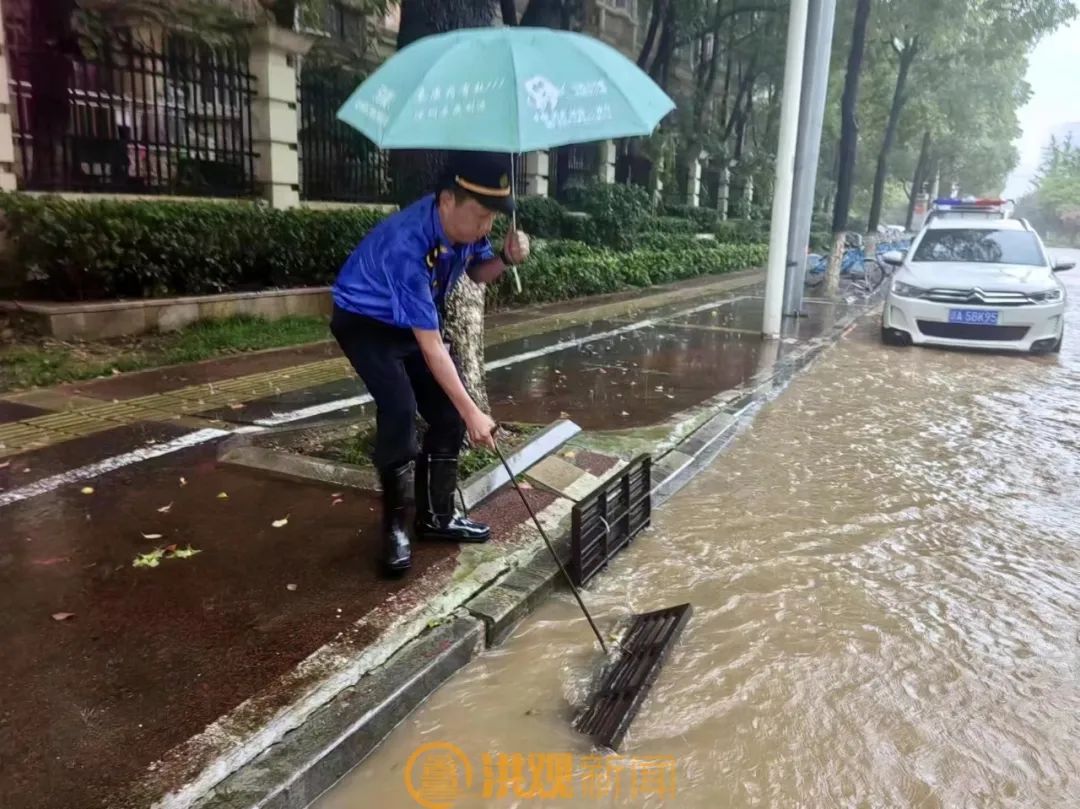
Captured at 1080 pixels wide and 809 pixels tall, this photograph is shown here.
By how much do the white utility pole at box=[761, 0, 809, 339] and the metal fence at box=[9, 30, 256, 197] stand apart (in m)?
6.09

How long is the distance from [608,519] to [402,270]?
5.05 ft

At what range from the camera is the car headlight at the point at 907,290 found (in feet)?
33.0

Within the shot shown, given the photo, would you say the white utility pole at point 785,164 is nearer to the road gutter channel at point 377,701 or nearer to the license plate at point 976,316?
the license plate at point 976,316

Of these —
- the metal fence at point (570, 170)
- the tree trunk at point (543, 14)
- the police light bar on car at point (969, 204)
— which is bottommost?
the police light bar on car at point (969, 204)

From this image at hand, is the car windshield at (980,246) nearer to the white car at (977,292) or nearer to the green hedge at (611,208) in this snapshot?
the white car at (977,292)

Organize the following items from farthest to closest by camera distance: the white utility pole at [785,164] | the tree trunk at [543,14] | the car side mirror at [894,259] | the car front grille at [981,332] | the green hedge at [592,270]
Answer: the tree trunk at [543,14]
the green hedge at [592,270]
the car side mirror at [894,259]
the car front grille at [981,332]
the white utility pole at [785,164]

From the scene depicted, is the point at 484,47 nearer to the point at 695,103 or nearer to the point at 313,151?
the point at 313,151

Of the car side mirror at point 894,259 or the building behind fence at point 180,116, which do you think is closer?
the building behind fence at point 180,116

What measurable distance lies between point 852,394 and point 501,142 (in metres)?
5.63

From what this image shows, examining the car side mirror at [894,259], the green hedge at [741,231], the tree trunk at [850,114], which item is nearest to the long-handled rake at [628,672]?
the car side mirror at [894,259]

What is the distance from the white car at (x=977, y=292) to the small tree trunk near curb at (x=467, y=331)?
23.2 feet

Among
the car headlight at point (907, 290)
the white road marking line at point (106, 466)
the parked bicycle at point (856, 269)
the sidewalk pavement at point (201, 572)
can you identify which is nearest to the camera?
the sidewalk pavement at point (201, 572)

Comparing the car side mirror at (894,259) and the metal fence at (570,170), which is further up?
the metal fence at (570,170)

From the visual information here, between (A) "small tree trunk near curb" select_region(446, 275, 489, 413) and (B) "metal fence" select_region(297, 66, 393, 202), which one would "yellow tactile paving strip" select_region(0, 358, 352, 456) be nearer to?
(A) "small tree trunk near curb" select_region(446, 275, 489, 413)
